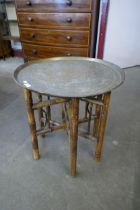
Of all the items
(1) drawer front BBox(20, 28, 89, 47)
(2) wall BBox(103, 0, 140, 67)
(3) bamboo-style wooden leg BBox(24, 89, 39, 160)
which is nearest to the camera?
(3) bamboo-style wooden leg BBox(24, 89, 39, 160)

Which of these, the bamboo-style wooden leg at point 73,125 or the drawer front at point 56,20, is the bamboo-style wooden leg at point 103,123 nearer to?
the bamboo-style wooden leg at point 73,125

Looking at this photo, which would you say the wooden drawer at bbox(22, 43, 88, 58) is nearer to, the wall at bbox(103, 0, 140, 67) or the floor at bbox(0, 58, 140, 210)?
the wall at bbox(103, 0, 140, 67)

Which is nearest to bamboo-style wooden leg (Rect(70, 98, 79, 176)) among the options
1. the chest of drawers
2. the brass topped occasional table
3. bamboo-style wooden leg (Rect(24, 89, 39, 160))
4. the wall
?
the brass topped occasional table

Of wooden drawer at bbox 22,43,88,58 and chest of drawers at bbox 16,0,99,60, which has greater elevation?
chest of drawers at bbox 16,0,99,60

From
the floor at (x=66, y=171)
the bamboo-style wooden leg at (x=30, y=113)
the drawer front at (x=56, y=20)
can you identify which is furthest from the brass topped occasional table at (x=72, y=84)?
the drawer front at (x=56, y=20)

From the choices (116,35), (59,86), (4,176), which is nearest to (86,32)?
(116,35)

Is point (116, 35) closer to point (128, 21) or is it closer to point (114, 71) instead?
point (128, 21)

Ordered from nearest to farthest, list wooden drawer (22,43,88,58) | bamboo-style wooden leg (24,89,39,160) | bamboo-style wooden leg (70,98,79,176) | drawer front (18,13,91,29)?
bamboo-style wooden leg (70,98,79,176)
bamboo-style wooden leg (24,89,39,160)
drawer front (18,13,91,29)
wooden drawer (22,43,88,58)

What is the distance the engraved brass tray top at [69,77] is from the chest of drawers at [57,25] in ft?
3.34

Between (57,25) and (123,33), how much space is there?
4.23ft

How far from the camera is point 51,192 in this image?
1.10m

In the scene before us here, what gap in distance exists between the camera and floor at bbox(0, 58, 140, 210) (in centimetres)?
105

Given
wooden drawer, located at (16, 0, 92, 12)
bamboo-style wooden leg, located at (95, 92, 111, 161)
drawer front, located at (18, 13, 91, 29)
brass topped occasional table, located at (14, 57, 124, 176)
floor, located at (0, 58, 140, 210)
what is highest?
wooden drawer, located at (16, 0, 92, 12)

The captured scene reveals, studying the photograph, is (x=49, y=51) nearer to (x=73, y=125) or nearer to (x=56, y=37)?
(x=56, y=37)
